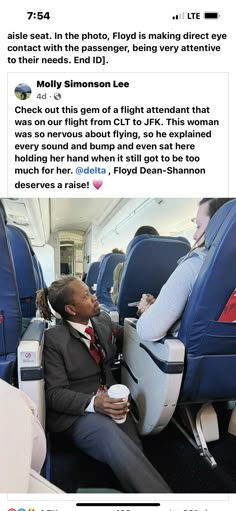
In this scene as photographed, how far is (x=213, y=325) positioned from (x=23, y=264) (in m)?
1.27

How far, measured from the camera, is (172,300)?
1044 mm

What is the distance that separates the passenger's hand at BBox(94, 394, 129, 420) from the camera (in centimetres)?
100

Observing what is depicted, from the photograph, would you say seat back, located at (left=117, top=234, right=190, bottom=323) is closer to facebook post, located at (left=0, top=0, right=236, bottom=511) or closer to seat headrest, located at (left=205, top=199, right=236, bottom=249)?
facebook post, located at (left=0, top=0, right=236, bottom=511)

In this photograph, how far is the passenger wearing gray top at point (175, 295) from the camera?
1033mm

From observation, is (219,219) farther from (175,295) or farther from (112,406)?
(112,406)
